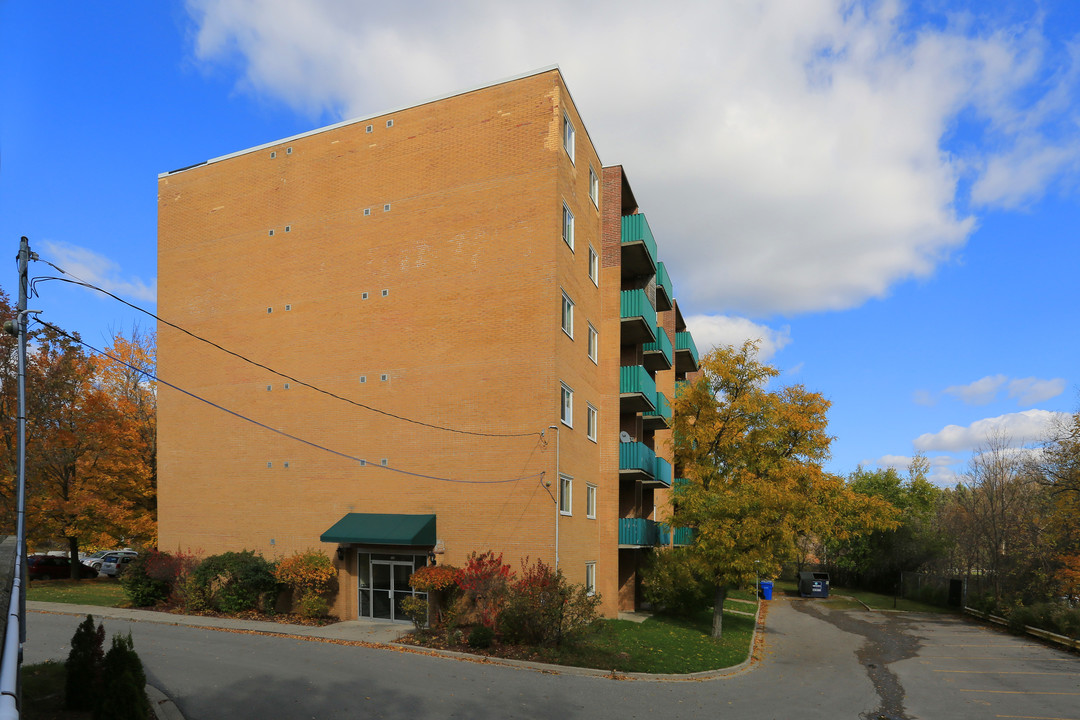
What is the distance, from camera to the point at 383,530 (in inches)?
881

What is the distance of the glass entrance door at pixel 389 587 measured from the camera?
75.4 feet

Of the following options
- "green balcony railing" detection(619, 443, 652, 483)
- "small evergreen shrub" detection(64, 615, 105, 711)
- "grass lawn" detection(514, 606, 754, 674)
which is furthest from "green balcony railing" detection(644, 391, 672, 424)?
"small evergreen shrub" detection(64, 615, 105, 711)

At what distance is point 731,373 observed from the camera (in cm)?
3136

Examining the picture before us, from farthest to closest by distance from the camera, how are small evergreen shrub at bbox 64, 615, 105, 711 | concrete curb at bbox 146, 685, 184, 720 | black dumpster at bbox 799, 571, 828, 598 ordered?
black dumpster at bbox 799, 571, 828, 598 < concrete curb at bbox 146, 685, 184, 720 < small evergreen shrub at bbox 64, 615, 105, 711

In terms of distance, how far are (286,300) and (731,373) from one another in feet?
62.2

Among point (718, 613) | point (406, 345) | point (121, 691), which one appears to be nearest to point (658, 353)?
point (718, 613)

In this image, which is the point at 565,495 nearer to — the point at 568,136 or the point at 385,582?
the point at 385,582

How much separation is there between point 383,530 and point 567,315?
30.8 feet

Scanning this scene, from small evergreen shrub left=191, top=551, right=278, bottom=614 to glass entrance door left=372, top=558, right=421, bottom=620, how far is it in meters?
3.45


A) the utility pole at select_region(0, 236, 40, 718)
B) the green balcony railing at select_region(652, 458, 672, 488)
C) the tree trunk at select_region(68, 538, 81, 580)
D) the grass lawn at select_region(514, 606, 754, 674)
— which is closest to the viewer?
the utility pole at select_region(0, 236, 40, 718)

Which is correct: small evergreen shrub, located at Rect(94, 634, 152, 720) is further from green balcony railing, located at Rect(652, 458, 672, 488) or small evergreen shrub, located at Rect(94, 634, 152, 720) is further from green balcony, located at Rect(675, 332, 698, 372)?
green balcony, located at Rect(675, 332, 698, 372)

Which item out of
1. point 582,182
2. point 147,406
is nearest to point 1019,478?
point 582,182

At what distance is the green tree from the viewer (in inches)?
953

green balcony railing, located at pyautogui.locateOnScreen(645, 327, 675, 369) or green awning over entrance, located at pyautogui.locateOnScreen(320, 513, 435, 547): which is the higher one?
green balcony railing, located at pyautogui.locateOnScreen(645, 327, 675, 369)
